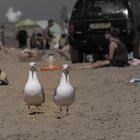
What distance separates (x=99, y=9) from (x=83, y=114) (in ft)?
28.8

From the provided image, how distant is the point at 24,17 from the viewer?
3662cm

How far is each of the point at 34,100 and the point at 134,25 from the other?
8.51 metres

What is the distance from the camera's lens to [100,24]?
53.0ft

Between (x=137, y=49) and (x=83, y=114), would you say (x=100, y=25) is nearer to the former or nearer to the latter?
(x=137, y=49)

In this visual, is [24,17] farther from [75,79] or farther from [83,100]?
[83,100]

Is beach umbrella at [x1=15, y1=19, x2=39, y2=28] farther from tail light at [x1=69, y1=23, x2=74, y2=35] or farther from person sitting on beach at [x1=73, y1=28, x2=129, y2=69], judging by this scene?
person sitting on beach at [x1=73, y1=28, x2=129, y2=69]

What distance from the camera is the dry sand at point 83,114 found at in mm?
6820

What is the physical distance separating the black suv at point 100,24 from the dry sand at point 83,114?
377 cm

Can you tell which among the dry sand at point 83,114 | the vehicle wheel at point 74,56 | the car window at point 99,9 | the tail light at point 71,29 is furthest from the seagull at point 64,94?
the vehicle wheel at point 74,56

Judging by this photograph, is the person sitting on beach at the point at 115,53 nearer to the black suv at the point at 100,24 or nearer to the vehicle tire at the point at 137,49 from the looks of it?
the black suv at the point at 100,24

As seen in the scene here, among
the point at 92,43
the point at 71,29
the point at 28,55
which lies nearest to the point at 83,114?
the point at 92,43

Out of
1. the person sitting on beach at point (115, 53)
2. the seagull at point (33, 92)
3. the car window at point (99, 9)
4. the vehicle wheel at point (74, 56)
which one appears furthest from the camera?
the vehicle wheel at point (74, 56)

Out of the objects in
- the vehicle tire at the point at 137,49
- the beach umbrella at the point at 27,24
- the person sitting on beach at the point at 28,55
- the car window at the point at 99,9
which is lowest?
the person sitting on beach at the point at 28,55

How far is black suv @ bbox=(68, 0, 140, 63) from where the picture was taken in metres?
16.0
